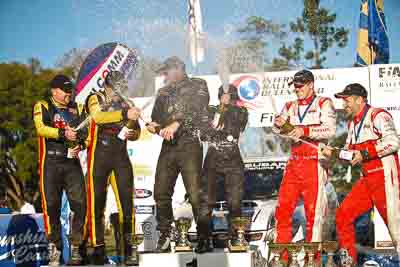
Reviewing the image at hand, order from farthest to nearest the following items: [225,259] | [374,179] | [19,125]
Answer: [19,125] → [374,179] → [225,259]

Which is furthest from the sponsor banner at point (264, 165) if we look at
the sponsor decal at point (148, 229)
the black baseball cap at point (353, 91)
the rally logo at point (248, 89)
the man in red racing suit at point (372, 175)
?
the sponsor decal at point (148, 229)

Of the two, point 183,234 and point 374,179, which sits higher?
point 374,179

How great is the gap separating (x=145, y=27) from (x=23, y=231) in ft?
8.57

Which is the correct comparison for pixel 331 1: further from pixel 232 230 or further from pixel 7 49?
pixel 7 49

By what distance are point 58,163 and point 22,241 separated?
114 cm

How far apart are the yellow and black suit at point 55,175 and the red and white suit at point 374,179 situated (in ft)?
8.46

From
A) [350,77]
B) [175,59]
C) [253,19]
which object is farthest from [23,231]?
[350,77]

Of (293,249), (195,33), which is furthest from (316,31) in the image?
(293,249)

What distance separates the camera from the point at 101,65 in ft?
24.7

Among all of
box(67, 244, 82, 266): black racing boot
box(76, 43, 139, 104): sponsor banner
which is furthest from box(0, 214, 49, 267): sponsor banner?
box(76, 43, 139, 104): sponsor banner

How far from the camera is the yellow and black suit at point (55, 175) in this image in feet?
23.5

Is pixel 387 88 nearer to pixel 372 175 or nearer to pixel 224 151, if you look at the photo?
pixel 372 175

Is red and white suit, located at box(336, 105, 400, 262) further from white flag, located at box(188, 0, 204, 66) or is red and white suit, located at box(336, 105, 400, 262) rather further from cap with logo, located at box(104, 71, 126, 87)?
cap with logo, located at box(104, 71, 126, 87)

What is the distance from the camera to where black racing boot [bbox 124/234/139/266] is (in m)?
6.79
